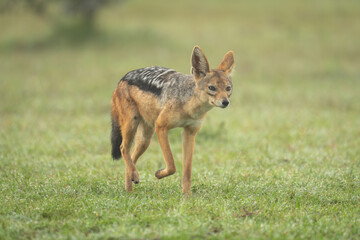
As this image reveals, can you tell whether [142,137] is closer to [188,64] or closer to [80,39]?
[188,64]

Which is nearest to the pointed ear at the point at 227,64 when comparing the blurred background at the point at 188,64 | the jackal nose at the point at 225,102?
the jackal nose at the point at 225,102

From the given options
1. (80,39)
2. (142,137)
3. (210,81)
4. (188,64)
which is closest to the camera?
(210,81)

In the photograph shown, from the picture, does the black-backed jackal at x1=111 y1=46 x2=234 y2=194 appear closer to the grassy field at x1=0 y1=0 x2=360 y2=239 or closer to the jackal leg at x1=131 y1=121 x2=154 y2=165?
the jackal leg at x1=131 y1=121 x2=154 y2=165

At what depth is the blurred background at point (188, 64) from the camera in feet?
36.2

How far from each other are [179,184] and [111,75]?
43.4 ft

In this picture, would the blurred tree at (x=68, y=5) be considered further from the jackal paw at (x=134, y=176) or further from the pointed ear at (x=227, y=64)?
the jackal paw at (x=134, y=176)

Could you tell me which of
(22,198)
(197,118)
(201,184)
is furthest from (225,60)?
(22,198)

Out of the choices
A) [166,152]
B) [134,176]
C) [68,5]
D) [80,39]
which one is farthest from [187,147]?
[68,5]

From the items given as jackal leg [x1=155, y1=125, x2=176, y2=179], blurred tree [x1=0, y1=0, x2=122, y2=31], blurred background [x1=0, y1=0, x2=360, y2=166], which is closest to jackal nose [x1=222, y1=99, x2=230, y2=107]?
jackal leg [x1=155, y1=125, x2=176, y2=179]

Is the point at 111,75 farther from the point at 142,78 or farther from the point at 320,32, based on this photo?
the point at 320,32

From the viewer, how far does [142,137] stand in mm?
7180

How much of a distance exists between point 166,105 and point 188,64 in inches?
600

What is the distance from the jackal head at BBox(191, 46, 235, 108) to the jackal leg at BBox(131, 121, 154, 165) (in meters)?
1.27

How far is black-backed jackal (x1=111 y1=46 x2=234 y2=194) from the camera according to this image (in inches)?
245
